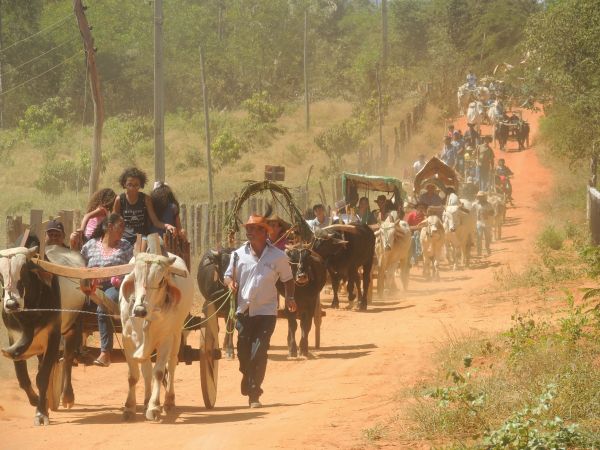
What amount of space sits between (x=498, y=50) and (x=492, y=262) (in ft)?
130

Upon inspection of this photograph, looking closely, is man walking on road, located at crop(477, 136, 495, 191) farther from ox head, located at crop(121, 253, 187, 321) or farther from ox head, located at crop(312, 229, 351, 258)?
ox head, located at crop(121, 253, 187, 321)

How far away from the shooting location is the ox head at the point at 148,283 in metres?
10.6

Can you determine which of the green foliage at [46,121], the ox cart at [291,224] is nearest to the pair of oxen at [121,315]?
the ox cart at [291,224]

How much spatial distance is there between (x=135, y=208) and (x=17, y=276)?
7.61 feet

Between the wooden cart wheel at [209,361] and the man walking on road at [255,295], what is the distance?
36 centimetres

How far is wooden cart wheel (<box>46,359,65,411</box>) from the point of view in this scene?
1182 centimetres

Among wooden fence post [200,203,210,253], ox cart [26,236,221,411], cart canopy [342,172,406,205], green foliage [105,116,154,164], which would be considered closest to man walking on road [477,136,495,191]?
cart canopy [342,172,406,205]

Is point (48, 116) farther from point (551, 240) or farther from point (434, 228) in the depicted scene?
→ point (434, 228)

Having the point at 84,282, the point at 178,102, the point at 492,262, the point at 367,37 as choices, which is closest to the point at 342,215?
the point at 492,262

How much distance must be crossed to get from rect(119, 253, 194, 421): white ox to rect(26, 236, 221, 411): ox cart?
0.59 ft

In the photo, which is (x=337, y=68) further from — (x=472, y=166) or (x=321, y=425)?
(x=321, y=425)

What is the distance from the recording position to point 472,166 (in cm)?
3931

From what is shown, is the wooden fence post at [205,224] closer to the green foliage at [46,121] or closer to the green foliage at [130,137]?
the green foliage at [130,137]

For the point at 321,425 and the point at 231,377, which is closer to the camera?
the point at 321,425
